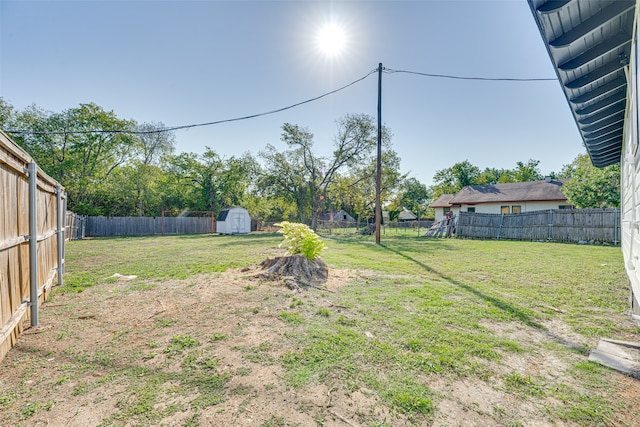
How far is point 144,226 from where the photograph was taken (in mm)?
21562

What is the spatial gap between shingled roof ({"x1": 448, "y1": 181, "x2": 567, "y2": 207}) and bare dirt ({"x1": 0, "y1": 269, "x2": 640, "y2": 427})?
78.6ft

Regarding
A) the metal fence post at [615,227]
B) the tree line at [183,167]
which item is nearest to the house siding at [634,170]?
the metal fence post at [615,227]

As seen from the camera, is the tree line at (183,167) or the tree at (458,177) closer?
the tree line at (183,167)

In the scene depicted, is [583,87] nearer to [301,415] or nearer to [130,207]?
[301,415]

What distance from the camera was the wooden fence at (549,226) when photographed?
11.9 m

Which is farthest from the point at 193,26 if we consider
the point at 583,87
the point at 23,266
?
the point at 583,87

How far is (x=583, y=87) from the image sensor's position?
3.43 meters

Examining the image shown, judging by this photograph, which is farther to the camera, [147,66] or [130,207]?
[130,207]

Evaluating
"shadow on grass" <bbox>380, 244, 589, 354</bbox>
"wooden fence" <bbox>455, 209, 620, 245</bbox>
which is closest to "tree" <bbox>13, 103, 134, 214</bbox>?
"shadow on grass" <bbox>380, 244, 589, 354</bbox>

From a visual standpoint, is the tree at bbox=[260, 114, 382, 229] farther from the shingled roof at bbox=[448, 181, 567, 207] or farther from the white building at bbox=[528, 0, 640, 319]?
the white building at bbox=[528, 0, 640, 319]

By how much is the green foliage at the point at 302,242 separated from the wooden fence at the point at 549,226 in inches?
533

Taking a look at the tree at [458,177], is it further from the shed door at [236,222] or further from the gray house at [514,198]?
the shed door at [236,222]

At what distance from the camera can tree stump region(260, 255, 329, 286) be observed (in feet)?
16.1

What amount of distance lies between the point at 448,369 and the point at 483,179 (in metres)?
44.8
